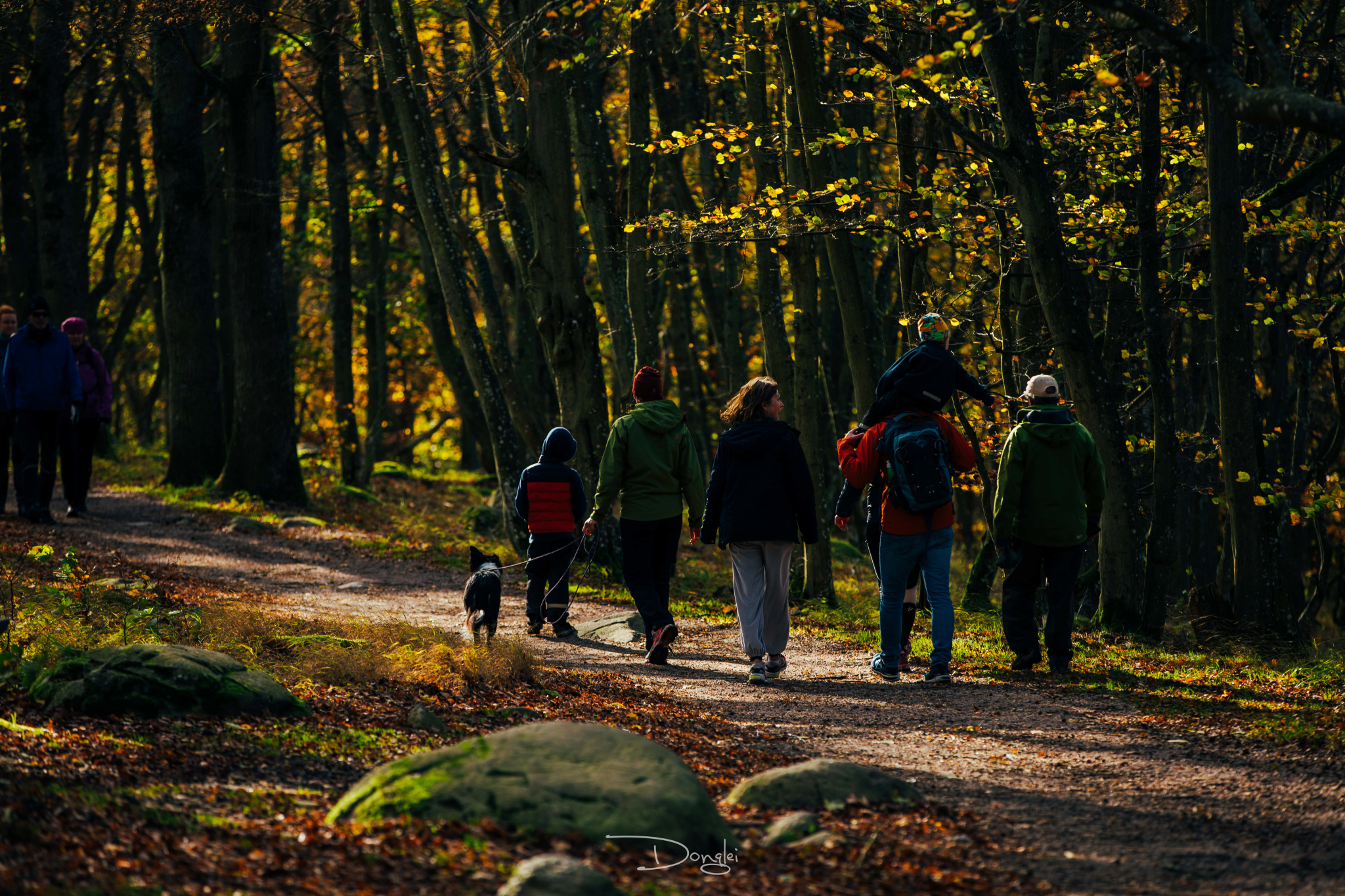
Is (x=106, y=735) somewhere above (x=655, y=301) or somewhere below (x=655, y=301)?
below

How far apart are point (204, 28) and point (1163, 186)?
1714 centimetres

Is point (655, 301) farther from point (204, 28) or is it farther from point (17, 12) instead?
point (17, 12)

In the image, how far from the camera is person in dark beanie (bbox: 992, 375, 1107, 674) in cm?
798

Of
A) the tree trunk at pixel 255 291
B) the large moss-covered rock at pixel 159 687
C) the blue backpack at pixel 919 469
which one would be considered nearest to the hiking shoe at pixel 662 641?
the blue backpack at pixel 919 469

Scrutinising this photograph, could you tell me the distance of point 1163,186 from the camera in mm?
11258

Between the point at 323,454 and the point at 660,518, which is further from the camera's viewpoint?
the point at 323,454

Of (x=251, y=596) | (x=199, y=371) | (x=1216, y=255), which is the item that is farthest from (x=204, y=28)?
(x=1216, y=255)

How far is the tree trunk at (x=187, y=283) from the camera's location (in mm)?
18266

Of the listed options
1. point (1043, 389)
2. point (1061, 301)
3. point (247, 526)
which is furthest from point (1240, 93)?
point (247, 526)

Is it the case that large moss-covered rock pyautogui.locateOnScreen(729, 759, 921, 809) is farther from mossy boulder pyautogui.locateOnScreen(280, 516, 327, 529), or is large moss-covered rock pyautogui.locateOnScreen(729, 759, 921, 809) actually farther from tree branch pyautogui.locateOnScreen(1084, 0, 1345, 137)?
mossy boulder pyautogui.locateOnScreen(280, 516, 327, 529)

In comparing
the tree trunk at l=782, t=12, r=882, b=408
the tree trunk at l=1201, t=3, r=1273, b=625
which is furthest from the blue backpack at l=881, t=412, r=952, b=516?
the tree trunk at l=782, t=12, r=882, b=408

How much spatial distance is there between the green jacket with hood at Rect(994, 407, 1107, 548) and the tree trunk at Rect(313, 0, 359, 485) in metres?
14.3

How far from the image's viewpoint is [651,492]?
8844 mm

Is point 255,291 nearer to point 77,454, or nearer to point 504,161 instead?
point 77,454
